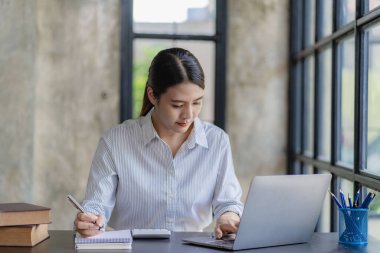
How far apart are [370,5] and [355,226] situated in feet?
5.33

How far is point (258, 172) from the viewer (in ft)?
19.3

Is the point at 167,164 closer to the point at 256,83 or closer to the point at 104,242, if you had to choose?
the point at 104,242

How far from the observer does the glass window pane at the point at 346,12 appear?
4.14m

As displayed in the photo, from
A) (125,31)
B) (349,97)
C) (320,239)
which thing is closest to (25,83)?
(125,31)

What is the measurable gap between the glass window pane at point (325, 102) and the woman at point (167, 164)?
186 cm

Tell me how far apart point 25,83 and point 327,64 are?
2241mm

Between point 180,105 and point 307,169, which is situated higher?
point 180,105

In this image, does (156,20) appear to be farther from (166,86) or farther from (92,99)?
(166,86)

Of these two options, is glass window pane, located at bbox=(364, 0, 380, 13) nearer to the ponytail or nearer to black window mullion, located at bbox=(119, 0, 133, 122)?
the ponytail

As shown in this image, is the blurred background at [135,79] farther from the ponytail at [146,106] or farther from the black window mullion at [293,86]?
the ponytail at [146,106]

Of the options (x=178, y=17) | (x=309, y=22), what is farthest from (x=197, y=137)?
(x=178, y=17)

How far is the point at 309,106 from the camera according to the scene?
5461mm

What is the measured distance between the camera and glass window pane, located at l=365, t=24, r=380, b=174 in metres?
3.69

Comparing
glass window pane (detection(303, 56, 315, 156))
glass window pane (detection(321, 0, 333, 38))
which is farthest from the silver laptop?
glass window pane (detection(303, 56, 315, 156))
